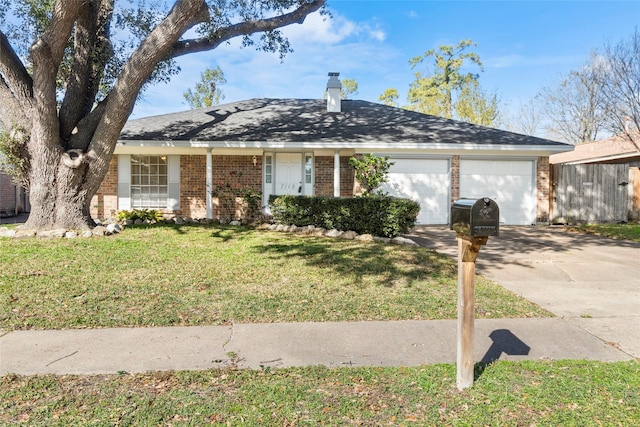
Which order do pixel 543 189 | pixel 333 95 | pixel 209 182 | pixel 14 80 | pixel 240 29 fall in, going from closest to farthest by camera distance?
pixel 14 80
pixel 240 29
pixel 209 182
pixel 543 189
pixel 333 95

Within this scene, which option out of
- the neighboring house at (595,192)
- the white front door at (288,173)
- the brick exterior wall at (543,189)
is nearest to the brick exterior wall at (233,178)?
the white front door at (288,173)

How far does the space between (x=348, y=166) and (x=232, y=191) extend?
13.4 feet

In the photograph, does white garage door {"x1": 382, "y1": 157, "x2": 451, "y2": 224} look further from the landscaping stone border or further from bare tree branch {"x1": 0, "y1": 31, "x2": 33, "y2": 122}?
bare tree branch {"x1": 0, "y1": 31, "x2": 33, "y2": 122}

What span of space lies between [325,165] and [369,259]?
A: 23.4ft

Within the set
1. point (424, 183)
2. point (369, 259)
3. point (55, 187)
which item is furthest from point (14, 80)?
point (424, 183)

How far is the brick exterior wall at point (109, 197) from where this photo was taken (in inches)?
546

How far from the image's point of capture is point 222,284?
571cm

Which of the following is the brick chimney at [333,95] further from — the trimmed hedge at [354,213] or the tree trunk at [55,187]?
the tree trunk at [55,187]

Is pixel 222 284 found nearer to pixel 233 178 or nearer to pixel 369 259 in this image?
pixel 369 259

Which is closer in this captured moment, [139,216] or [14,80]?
[14,80]

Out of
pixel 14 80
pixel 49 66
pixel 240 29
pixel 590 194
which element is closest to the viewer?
pixel 49 66

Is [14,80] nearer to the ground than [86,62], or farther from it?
nearer to the ground

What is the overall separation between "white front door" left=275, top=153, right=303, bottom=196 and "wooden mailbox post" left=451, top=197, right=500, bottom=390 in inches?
434

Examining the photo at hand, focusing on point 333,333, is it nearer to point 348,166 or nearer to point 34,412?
point 34,412
